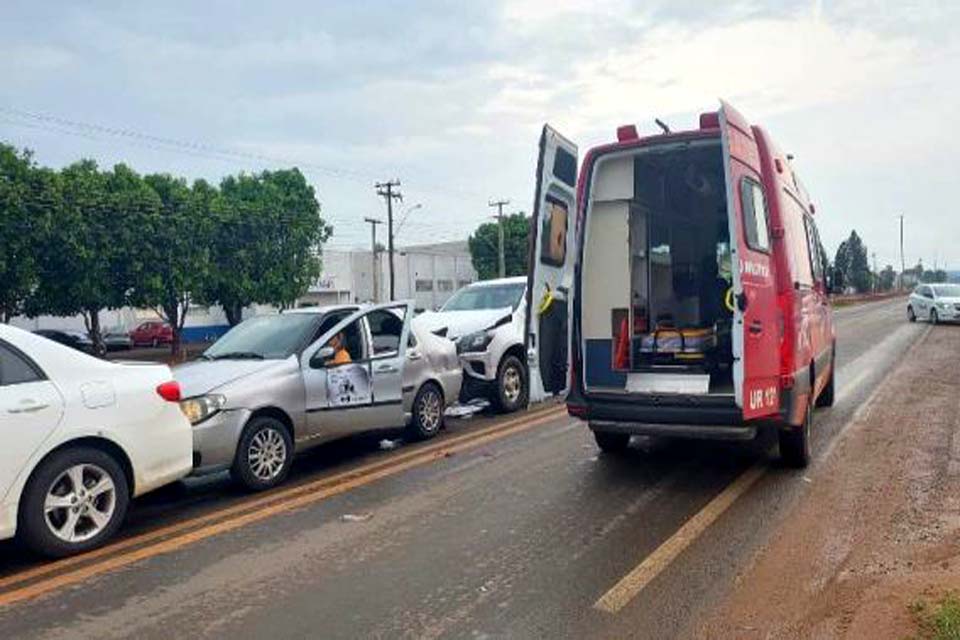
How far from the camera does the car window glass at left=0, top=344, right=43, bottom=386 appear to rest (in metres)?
4.91

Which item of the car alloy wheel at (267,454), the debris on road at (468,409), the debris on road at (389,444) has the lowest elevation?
the debris on road at (389,444)

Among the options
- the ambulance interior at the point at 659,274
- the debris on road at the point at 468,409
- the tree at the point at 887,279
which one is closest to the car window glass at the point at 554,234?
the ambulance interior at the point at 659,274

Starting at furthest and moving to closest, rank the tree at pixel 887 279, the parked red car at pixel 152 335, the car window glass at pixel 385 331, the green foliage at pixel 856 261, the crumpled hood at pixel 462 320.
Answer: the tree at pixel 887 279
the green foliage at pixel 856 261
the parked red car at pixel 152 335
the crumpled hood at pixel 462 320
the car window glass at pixel 385 331

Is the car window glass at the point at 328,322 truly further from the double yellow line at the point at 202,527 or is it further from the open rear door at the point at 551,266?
the open rear door at the point at 551,266

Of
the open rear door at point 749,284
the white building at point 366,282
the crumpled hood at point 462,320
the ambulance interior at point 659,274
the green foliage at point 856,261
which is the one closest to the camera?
the open rear door at point 749,284

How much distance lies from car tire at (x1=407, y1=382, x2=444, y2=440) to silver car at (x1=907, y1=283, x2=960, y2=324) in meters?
24.1

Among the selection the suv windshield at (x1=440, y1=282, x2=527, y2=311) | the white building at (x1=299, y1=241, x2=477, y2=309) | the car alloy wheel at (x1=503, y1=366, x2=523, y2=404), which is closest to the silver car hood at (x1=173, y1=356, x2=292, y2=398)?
the car alloy wheel at (x1=503, y1=366, x2=523, y2=404)

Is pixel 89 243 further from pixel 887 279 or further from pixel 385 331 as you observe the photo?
pixel 887 279

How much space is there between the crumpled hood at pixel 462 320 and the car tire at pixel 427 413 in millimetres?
1655

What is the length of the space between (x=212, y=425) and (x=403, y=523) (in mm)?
1818

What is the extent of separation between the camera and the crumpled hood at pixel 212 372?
653 cm

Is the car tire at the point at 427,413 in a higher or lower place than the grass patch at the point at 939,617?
higher

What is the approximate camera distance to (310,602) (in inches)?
164

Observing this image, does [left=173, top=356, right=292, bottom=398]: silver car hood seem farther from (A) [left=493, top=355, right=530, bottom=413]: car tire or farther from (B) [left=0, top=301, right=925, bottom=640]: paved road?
(A) [left=493, top=355, right=530, bottom=413]: car tire
